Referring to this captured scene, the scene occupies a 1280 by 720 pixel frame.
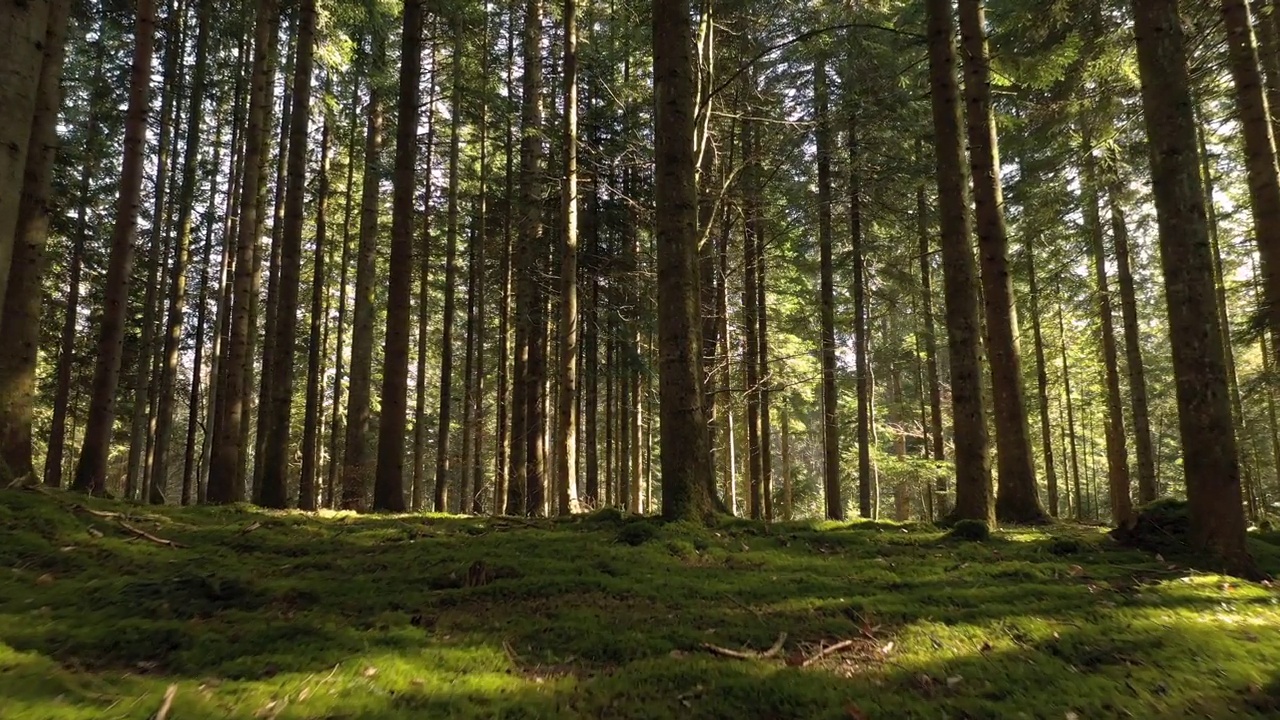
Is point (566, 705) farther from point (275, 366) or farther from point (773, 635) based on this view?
point (275, 366)

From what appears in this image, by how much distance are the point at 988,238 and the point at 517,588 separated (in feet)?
26.2

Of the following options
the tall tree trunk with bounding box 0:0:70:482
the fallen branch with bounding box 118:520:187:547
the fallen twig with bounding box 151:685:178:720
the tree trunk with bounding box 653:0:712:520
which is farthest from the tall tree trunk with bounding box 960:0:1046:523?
the tall tree trunk with bounding box 0:0:70:482

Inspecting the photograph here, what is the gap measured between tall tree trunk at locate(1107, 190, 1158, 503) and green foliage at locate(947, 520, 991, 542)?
34.8 ft

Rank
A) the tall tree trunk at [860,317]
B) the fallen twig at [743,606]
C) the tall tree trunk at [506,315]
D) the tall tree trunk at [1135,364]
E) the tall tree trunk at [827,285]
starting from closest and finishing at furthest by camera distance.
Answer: the fallen twig at [743,606] → the tall tree trunk at [1135,364] → the tall tree trunk at [827,285] → the tall tree trunk at [860,317] → the tall tree trunk at [506,315]

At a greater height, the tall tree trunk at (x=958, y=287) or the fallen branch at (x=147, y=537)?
the tall tree trunk at (x=958, y=287)

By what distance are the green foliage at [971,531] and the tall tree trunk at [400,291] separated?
7712 mm

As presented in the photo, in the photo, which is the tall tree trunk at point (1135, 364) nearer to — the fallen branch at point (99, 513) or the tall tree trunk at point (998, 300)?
the tall tree trunk at point (998, 300)

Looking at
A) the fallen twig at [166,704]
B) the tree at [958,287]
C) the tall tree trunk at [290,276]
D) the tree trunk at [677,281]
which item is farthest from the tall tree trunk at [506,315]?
the fallen twig at [166,704]

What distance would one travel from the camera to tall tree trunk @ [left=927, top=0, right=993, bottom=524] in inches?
322

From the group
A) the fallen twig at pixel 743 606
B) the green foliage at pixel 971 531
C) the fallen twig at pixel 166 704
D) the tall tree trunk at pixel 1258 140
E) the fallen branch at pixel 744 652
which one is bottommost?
the fallen branch at pixel 744 652

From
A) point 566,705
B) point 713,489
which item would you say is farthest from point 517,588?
point 713,489

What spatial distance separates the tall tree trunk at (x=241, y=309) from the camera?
9531 mm

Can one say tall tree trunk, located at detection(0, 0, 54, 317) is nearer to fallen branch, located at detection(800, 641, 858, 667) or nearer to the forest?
the forest

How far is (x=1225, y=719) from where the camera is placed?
119 inches
